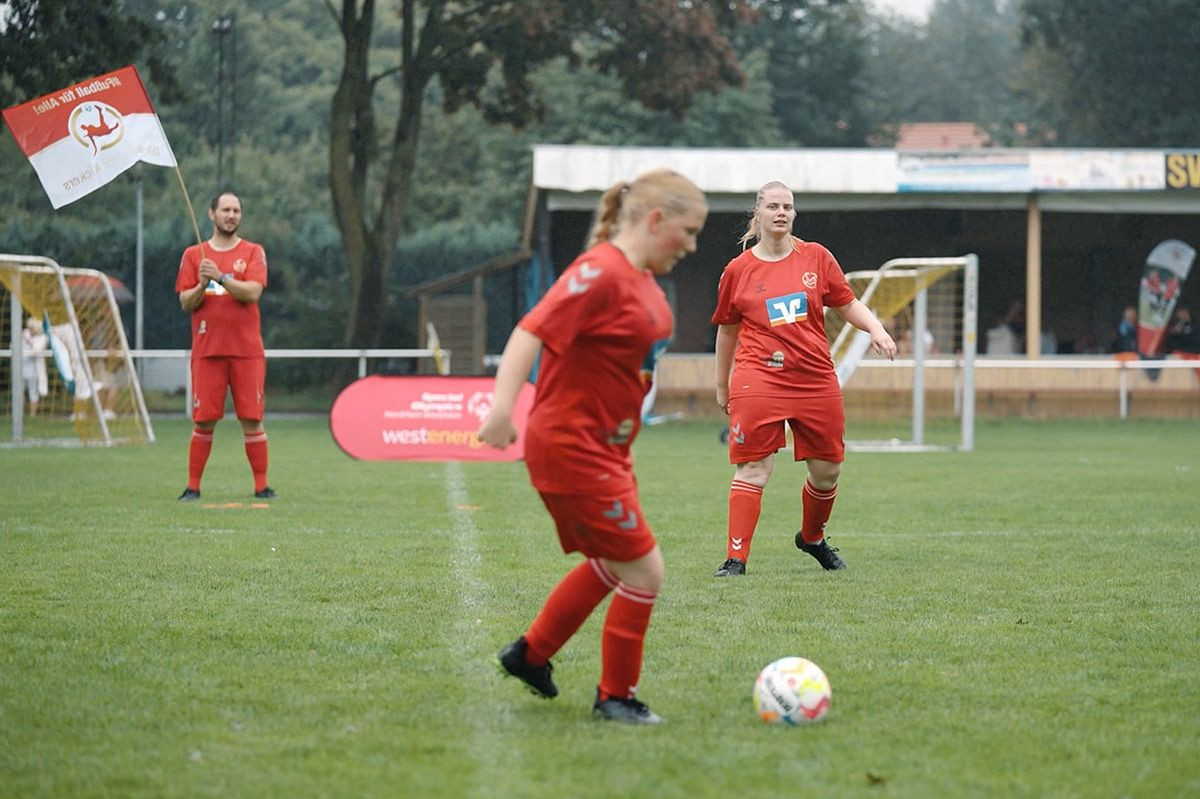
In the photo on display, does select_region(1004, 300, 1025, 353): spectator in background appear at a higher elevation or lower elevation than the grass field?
higher

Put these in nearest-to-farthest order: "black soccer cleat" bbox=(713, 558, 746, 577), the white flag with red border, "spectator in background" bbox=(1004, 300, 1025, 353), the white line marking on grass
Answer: the white line marking on grass
"black soccer cleat" bbox=(713, 558, 746, 577)
the white flag with red border
"spectator in background" bbox=(1004, 300, 1025, 353)

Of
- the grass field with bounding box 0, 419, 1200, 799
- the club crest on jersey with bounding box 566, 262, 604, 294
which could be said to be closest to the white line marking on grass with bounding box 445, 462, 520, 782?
the grass field with bounding box 0, 419, 1200, 799

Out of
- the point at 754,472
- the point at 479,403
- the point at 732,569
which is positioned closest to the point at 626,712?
the point at 732,569

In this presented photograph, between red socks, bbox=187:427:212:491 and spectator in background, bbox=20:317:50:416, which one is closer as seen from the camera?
red socks, bbox=187:427:212:491

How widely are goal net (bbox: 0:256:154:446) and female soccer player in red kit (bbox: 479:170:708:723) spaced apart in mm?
13406

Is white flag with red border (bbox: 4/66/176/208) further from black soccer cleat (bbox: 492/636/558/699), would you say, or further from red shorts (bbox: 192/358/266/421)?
black soccer cleat (bbox: 492/636/558/699)

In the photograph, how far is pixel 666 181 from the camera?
4676 millimetres

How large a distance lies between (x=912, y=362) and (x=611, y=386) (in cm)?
1839

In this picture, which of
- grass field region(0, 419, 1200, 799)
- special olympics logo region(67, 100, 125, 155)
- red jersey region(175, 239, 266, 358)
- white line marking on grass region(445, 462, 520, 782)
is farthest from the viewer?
red jersey region(175, 239, 266, 358)

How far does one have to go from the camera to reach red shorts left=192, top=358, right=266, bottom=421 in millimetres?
10984

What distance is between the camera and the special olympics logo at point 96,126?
10.8 meters

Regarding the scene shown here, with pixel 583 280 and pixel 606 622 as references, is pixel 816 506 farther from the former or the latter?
pixel 583 280

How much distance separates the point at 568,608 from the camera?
4.88 metres

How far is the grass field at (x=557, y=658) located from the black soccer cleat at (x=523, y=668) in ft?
0.30
